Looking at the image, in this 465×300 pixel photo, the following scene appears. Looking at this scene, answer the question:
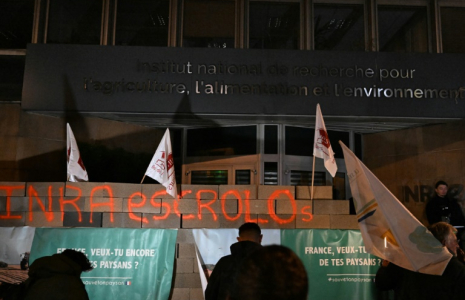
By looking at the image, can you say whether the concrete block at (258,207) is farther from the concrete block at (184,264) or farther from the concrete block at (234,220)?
the concrete block at (184,264)

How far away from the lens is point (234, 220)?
7.16m

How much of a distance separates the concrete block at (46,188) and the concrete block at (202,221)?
1.95 metres

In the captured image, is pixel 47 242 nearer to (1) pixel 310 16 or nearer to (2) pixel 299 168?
(2) pixel 299 168

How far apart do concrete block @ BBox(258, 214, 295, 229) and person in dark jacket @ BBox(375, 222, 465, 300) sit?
Answer: 2455mm

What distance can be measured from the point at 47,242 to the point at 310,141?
659cm

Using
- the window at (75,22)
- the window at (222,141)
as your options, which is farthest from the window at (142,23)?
the window at (222,141)

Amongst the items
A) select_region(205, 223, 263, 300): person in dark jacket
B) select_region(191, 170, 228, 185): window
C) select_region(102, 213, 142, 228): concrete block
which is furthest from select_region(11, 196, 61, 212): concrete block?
select_region(191, 170, 228, 185): window

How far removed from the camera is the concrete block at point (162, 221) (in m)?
7.13

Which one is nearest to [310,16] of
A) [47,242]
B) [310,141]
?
[310,141]

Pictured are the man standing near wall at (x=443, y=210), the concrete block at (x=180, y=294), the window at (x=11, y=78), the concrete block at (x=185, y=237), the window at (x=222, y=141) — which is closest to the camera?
the concrete block at (x=180, y=294)

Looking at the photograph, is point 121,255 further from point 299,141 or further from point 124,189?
point 299,141

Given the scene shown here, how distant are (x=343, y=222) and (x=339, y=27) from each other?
5638 mm

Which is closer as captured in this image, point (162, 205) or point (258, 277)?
point (258, 277)

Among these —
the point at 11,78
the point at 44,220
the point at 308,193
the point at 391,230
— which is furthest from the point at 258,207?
the point at 11,78
